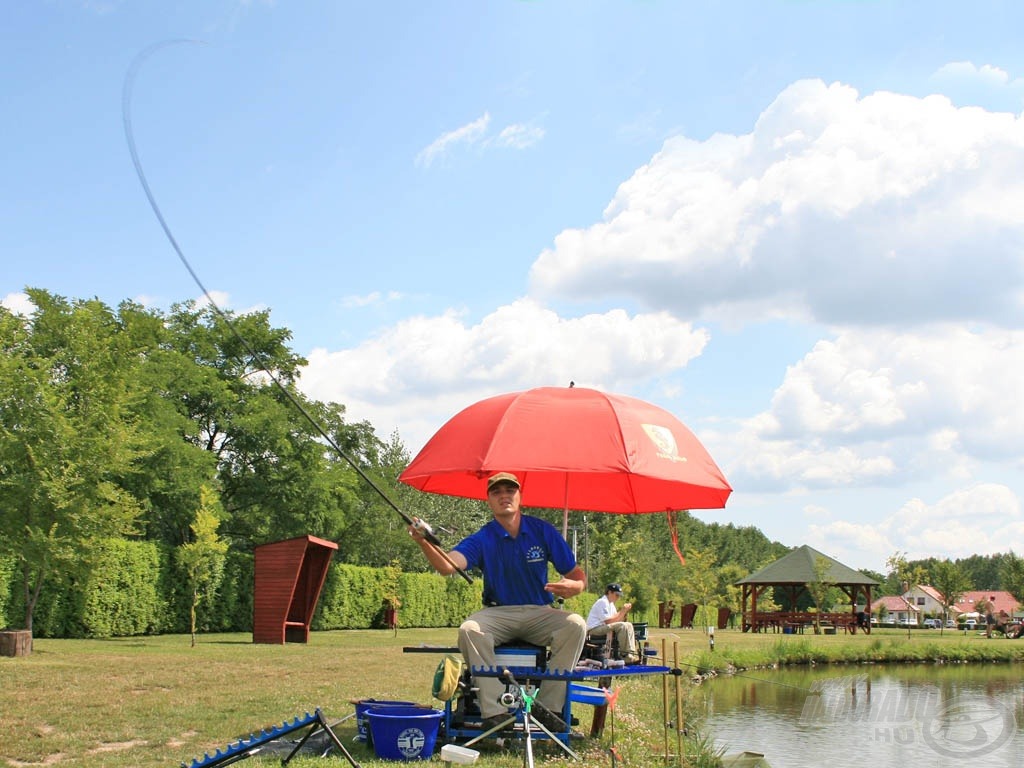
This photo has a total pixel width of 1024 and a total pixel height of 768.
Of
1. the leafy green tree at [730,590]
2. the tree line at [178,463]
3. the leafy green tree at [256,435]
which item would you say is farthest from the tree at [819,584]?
the leafy green tree at [256,435]

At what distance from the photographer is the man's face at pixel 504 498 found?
6191 millimetres

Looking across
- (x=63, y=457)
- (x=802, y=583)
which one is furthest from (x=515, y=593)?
(x=802, y=583)

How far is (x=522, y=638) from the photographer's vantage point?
20.8 ft

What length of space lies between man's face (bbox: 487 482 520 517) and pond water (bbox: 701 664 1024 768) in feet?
16.4

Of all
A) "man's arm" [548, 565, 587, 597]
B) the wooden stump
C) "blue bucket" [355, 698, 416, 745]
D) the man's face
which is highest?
the man's face

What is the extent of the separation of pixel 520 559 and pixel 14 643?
1184 cm

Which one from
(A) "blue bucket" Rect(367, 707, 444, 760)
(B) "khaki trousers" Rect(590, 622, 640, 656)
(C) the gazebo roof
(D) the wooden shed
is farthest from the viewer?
(C) the gazebo roof

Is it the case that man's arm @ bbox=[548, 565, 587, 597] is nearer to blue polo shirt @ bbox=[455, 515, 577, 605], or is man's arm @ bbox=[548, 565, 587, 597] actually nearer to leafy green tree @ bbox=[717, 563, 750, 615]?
blue polo shirt @ bbox=[455, 515, 577, 605]

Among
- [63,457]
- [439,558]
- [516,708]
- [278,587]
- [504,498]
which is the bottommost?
[278,587]

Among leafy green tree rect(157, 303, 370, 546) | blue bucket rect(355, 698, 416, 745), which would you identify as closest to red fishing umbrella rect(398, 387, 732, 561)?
blue bucket rect(355, 698, 416, 745)

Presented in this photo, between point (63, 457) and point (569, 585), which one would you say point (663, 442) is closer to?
point (569, 585)

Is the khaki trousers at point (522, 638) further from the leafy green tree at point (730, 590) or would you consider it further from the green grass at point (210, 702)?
the leafy green tree at point (730, 590)

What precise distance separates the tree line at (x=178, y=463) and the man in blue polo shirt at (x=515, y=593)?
0.34m

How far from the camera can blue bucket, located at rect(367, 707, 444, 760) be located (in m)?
5.73
